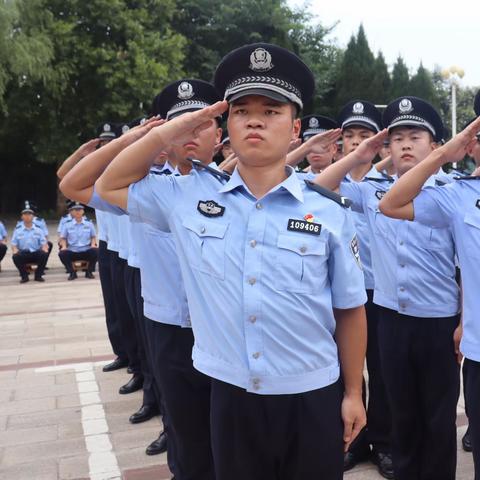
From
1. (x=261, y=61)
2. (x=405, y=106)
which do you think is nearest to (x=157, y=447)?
(x=405, y=106)

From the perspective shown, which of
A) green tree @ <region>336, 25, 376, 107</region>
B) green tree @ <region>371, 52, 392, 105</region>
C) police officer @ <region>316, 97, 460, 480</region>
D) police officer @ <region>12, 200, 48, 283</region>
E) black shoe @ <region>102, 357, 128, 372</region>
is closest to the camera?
police officer @ <region>316, 97, 460, 480</region>

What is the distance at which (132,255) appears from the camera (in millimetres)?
4051

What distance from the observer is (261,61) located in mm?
1978

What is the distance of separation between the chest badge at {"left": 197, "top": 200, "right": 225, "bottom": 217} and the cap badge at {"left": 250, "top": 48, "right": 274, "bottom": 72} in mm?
469

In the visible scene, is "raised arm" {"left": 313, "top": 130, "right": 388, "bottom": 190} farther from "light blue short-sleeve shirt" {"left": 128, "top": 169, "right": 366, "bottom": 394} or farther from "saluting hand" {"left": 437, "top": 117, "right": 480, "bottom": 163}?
"light blue short-sleeve shirt" {"left": 128, "top": 169, "right": 366, "bottom": 394}

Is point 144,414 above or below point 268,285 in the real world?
below

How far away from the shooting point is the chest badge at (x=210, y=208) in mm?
1985

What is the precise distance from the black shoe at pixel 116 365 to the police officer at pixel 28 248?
6836 millimetres

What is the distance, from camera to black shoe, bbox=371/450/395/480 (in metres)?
3.39

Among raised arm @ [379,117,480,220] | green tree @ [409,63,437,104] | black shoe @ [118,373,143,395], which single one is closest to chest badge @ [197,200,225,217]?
raised arm @ [379,117,480,220]

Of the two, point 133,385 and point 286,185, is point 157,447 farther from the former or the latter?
point 286,185

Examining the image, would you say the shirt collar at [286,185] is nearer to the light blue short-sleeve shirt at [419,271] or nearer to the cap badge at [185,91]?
the cap badge at [185,91]

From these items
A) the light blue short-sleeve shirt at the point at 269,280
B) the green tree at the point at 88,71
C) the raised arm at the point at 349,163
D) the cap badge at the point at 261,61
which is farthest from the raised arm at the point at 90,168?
the green tree at the point at 88,71

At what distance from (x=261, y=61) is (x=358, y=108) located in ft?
6.52
